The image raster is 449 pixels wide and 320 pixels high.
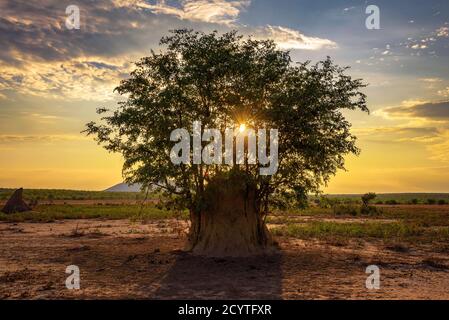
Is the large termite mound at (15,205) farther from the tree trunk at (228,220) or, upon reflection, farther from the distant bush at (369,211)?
the distant bush at (369,211)

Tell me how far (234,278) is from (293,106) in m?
6.98

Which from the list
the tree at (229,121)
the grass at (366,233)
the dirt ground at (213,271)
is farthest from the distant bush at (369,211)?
the tree at (229,121)

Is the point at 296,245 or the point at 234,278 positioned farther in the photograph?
the point at 296,245

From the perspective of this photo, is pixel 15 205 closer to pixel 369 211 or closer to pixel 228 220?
pixel 228 220

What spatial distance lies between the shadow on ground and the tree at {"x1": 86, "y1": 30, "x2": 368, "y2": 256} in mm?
1086

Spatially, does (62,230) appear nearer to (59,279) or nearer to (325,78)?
(59,279)

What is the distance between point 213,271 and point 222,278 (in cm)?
113

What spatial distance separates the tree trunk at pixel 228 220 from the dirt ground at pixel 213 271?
0.76 metres

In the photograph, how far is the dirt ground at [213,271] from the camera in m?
12.6

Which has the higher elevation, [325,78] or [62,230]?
[325,78]

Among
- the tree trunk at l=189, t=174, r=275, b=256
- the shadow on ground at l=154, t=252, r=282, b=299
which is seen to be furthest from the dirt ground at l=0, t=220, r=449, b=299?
the tree trunk at l=189, t=174, r=275, b=256

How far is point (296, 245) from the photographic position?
73.0ft
